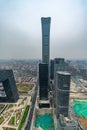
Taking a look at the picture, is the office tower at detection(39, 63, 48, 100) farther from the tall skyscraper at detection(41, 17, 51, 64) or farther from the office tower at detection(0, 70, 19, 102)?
the tall skyscraper at detection(41, 17, 51, 64)

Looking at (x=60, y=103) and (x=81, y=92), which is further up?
(x=60, y=103)

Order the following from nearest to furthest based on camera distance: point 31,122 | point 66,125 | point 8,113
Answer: point 66,125 → point 31,122 → point 8,113

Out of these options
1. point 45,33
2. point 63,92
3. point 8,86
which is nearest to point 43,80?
point 8,86

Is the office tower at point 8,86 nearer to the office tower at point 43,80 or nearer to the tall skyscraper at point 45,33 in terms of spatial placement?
the office tower at point 43,80

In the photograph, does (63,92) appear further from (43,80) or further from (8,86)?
(8,86)

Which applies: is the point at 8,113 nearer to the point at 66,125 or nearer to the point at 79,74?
the point at 66,125

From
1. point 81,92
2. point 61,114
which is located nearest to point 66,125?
point 61,114

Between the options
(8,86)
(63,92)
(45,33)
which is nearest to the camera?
(63,92)

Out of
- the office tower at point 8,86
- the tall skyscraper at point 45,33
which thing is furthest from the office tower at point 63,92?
the tall skyscraper at point 45,33

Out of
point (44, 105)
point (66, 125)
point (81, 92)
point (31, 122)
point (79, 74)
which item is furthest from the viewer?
point (79, 74)
